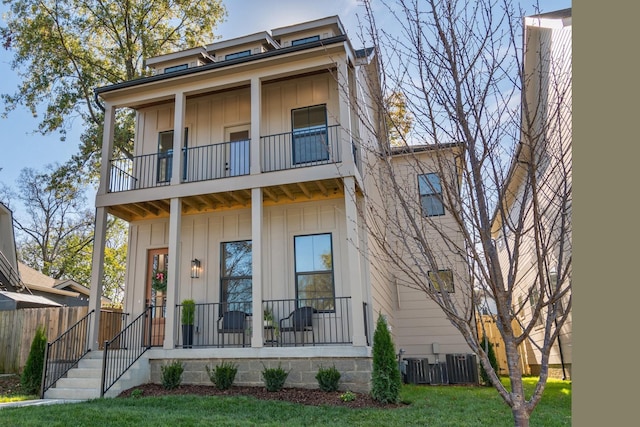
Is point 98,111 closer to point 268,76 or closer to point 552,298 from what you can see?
point 268,76

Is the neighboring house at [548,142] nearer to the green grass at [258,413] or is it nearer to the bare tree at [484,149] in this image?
the bare tree at [484,149]

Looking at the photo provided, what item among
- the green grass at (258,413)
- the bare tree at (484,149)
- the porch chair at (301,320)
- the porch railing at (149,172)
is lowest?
the green grass at (258,413)

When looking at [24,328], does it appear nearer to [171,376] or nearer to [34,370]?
[34,370]

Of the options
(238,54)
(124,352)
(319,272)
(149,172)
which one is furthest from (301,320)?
(238,54)

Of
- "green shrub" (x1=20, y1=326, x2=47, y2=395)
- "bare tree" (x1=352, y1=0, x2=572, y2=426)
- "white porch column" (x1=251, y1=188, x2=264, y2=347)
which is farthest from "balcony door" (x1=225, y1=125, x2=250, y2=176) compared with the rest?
"bare tree" (x1=352, y1=0, x2=572, y2=426)

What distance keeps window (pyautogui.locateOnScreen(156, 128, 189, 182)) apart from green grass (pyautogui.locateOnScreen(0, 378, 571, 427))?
18.9 ft

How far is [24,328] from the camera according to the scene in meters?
11.9

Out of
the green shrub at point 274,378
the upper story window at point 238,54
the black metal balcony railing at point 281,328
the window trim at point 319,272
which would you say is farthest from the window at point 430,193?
the upper story window at point 238,54

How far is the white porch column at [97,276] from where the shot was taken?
368 inches

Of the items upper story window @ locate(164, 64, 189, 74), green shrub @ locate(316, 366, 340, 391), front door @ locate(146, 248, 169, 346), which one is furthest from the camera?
upper story window @ locate(164, 64, 189, 74)

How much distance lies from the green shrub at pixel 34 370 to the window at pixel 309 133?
6498mm

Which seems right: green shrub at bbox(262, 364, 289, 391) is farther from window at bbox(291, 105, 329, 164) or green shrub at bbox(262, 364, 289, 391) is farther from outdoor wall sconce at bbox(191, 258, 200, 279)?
window at bbox(291, 105, 329, 164)

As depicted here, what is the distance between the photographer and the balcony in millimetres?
10203

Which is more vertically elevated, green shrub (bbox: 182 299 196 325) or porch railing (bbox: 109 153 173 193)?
porch railing (bbox: 109 153 173 193)
